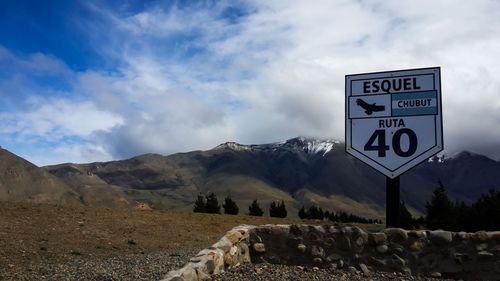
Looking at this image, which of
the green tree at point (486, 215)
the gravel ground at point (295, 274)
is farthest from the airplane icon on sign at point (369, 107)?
the green tree at point (486, 215)

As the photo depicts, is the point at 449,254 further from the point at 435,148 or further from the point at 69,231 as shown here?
the point at 69,231

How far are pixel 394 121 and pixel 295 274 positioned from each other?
12.3 ft

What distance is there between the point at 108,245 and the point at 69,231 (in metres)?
2.20

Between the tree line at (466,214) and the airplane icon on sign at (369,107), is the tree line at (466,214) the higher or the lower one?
the lower one

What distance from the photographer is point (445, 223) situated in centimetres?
4612

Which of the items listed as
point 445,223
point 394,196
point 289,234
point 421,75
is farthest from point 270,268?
point 445,223

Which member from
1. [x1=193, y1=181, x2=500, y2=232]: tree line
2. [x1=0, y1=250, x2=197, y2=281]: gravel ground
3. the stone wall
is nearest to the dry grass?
[x1=0, y1=250, x2=197, y2=281]: gravel ground

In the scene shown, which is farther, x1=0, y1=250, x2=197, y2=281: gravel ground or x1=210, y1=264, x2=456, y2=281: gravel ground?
x1=0, y1=250, x2=197, y2=281: gravel ground

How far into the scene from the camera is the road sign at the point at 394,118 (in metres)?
10.8

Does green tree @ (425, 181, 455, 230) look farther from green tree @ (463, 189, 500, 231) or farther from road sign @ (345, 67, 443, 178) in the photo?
road sign @ (345, 67, 443, 178)

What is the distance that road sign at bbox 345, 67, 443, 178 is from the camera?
35.6 ft

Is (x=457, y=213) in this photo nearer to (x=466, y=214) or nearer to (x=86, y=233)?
(x=466, y=214)

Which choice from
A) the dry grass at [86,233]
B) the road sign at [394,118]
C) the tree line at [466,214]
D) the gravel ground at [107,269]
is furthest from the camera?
the tree line at [466,214]

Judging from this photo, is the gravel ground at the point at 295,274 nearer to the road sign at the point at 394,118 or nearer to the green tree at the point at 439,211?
the road sign at the point at 394,118
